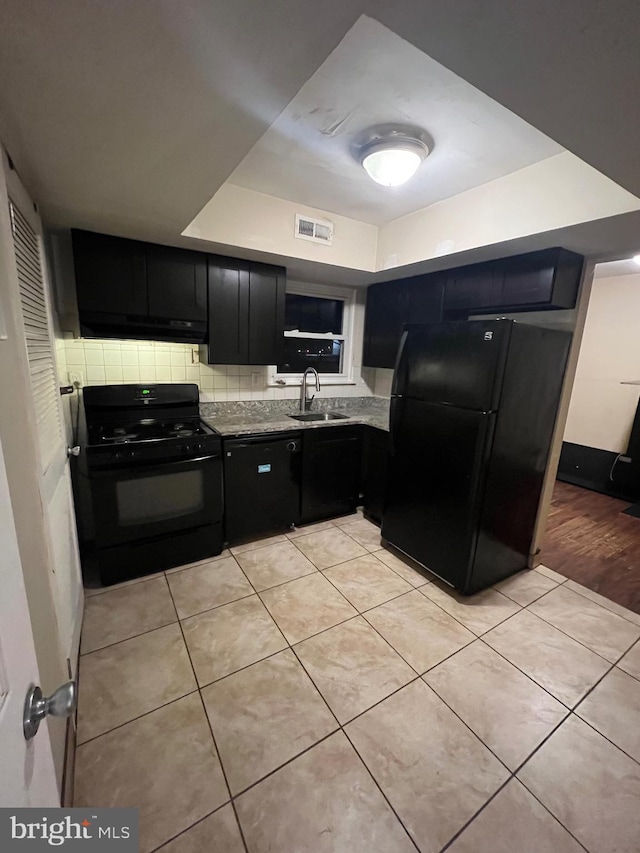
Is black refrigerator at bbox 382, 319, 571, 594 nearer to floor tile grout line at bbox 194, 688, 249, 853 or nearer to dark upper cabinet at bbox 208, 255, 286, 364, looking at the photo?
dark upper cabinet at bbox 208, 255, 286, 364

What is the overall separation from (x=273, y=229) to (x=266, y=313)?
0.59 meters

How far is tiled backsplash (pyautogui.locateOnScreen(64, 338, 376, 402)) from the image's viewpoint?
2430mm

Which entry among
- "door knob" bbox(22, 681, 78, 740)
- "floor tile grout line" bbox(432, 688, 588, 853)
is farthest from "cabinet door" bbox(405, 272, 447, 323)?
"door knob" bbox(22, 681, 78, 740)

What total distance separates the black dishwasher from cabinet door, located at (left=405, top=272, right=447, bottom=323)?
1467mm

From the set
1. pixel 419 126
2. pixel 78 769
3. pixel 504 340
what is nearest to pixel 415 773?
pixel 78 769

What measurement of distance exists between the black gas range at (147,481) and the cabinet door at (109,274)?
1.75ft

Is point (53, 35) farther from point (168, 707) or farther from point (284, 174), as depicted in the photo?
point (168, 707)

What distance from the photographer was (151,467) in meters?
2.20

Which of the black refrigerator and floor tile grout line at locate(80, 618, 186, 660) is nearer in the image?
floor tile grout line at locate(80, 618, 186, 660)

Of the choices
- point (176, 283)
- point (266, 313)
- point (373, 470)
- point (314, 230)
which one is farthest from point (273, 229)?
point (373, 470)

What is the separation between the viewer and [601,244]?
195cm

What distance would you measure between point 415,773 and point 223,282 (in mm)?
2848

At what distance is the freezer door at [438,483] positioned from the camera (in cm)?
205

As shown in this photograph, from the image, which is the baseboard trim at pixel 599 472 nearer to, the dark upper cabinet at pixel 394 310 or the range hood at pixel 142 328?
the dark upper cabinet at pixel 394 310
